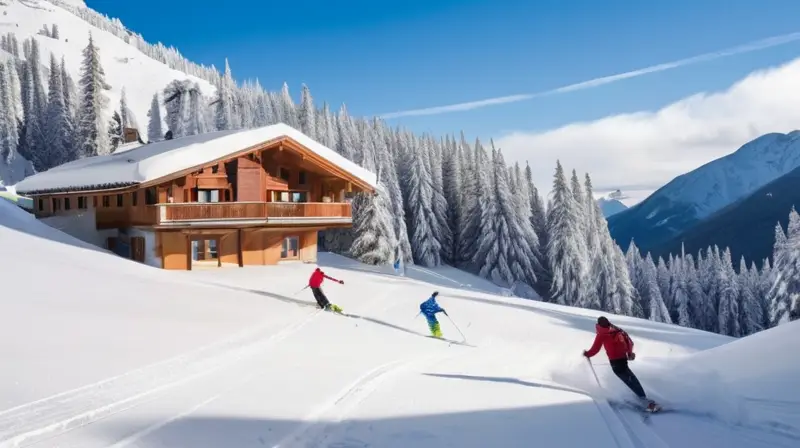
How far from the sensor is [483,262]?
58.2 meters

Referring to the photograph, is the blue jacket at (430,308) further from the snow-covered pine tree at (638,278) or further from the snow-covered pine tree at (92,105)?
the snow-covered pine tree at (638,278)

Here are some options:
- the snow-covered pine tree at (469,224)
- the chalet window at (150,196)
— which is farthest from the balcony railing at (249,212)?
the snow-covered pine tree at (469,224)

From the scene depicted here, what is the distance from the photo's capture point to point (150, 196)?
89.0 ft

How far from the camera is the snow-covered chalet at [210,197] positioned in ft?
83.8

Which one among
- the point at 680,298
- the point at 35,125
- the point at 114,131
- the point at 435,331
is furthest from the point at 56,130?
the point at 680,298

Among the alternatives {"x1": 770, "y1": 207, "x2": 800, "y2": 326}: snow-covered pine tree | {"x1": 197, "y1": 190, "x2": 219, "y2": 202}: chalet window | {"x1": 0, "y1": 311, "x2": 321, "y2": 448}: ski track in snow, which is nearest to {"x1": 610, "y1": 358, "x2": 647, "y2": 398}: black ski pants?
{"x1": 0, "y1": 311, "x2": 321, "y2": 448}: ski track in snow

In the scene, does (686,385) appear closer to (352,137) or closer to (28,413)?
(28,413)

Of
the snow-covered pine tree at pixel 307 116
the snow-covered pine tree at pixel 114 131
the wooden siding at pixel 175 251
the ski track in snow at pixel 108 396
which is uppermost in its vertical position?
the snow-covered pine tree at pixel 307 116

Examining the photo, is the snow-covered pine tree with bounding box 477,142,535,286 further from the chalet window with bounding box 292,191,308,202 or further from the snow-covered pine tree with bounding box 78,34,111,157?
the snow-covered pine tree with bounding box 78,34,111,157

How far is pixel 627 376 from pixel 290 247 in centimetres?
2473

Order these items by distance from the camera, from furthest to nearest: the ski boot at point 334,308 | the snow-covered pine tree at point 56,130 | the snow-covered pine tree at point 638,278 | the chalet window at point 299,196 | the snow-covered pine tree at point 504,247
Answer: the snow-covered pine tree at point 56,130 < the snow-covered pine tree at point 638,278 < the snow-covered pine tree at point 504,247 < the chalet window at point 299,196 < the ski boot at point 334,308

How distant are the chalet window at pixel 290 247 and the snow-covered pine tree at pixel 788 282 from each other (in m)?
33.3

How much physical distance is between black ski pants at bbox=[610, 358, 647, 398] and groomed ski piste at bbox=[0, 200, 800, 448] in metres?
0.32

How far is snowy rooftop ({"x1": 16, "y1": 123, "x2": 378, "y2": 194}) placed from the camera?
24.2 m
